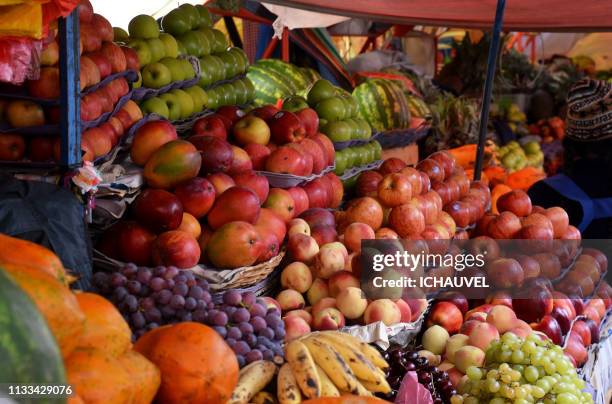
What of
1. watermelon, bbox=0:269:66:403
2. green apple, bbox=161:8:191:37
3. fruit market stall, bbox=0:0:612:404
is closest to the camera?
watermelon, bbox=0:269:66:403

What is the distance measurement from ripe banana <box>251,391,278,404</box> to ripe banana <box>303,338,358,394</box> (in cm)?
15

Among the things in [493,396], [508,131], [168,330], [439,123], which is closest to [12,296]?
[168,330]

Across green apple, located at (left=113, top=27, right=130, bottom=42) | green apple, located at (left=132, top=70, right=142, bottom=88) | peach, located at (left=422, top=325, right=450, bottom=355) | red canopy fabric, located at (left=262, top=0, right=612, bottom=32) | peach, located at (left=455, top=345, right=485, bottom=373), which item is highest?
red canopy fabric, located at (left=262, top=0, right=612, bottom=32)

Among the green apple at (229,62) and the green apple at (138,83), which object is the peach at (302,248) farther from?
the green apple at (229,62)

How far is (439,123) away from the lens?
574 centimetres

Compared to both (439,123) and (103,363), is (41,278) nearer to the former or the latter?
(103,363)

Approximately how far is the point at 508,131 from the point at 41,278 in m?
7.02

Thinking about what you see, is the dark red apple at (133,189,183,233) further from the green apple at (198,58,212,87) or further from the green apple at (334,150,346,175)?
the green apple at (334,150,346,175)

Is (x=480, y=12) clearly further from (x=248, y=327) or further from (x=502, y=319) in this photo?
(x=248, y=327)

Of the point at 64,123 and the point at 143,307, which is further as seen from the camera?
the point at 64,123

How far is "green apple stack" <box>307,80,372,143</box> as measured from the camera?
3322mm

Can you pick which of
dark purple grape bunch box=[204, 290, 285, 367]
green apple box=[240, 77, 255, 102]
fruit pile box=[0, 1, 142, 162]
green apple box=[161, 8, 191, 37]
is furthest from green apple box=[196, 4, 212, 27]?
dark purple grape bunch box=[204, 290, 285, 367]

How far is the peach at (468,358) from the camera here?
2301 millimetres

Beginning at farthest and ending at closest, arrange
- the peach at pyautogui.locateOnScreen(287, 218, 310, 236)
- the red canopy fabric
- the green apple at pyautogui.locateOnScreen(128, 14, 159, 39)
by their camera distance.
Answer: the red canopy fabric < the green apple at pyautogui.locateOnScreen(128, 14, 159, 39) < the peach at pyautogui.locateOnScreen(287, 218, 310, 236)
